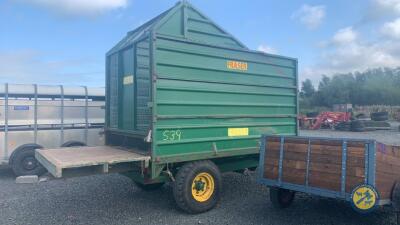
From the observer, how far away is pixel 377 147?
444cm

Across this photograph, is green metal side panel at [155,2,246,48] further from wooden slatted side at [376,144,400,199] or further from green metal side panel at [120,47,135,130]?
wooden slatted side at [376,144,400,199]

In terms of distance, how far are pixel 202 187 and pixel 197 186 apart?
104 millimetres

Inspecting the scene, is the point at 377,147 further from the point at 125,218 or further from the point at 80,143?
the point at 80,143

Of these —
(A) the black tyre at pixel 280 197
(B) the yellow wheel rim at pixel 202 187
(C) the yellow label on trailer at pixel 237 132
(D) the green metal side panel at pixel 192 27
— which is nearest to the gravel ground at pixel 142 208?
(A) the black tyre at pixel 280 197

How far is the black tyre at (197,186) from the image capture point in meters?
5.46

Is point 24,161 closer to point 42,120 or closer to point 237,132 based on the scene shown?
point 42,120

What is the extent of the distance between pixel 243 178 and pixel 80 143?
4.17 metres

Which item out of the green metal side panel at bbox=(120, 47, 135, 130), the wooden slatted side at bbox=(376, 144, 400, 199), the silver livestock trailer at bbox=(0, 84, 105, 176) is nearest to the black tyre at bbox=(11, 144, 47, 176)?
the silver livestock trailer at bbox=(0, 84, 105, 176)

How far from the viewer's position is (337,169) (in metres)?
4.65

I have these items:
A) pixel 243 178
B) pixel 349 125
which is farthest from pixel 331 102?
pixel 243 178

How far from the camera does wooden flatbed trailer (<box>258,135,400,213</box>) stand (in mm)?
4387

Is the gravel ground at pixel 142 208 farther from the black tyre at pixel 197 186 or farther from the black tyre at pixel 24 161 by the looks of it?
the black tyre at pixel 24 161

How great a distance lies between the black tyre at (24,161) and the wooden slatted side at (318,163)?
5.76 m

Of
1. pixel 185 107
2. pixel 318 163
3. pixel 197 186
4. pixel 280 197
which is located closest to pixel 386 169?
pixel 318 163
